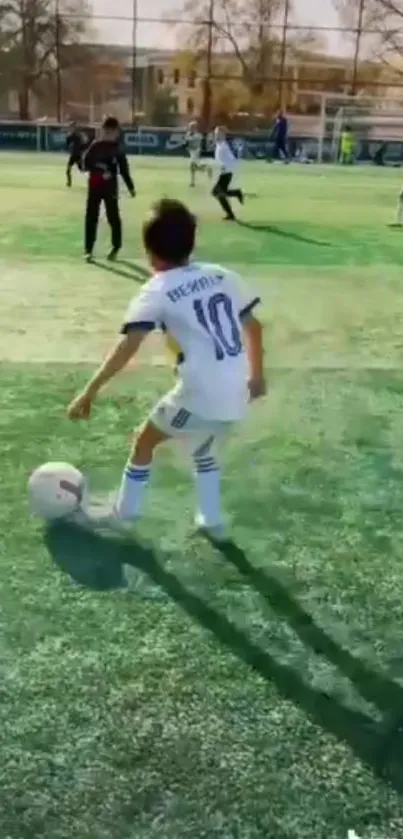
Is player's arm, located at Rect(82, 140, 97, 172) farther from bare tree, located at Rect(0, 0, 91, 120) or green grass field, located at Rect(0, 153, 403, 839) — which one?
bare tree, located at Rect(0, 0, 91, 120)

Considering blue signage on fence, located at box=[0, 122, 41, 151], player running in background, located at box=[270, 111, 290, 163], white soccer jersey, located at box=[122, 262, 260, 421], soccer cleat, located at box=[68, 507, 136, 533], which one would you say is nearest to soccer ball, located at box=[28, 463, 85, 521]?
soccer cleat, located at box=[68, 507, 136, 533]

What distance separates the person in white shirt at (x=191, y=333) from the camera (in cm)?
430

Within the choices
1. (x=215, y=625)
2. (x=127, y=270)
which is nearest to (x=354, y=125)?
(x=127, y=270)

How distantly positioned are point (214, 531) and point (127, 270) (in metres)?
8.55

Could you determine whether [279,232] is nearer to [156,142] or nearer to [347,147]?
[347,147]

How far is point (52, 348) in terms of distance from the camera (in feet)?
29.0

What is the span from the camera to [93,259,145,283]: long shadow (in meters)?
12.6

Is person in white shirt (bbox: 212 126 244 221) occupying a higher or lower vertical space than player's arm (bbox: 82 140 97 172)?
lower

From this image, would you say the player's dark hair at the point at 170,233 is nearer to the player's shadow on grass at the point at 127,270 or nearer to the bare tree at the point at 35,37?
the player's shadow on grass at the point at 127,270

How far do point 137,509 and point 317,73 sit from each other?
47182 mm

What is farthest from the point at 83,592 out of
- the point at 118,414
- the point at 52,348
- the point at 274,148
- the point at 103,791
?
the point at 274,148

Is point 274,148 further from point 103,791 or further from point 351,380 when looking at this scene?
point 103,791

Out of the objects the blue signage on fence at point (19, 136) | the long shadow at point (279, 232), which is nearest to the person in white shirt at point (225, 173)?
the long shadow at point (279, 232)

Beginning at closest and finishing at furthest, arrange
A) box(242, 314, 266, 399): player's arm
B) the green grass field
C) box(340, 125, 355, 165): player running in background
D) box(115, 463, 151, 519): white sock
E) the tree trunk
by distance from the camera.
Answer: the green grass field, box(242, 314, 266, 399): player's arm, box(115, 463, 151, 519): white sock, box(340, 125, 355, 165): player running in background, the tree trunk
